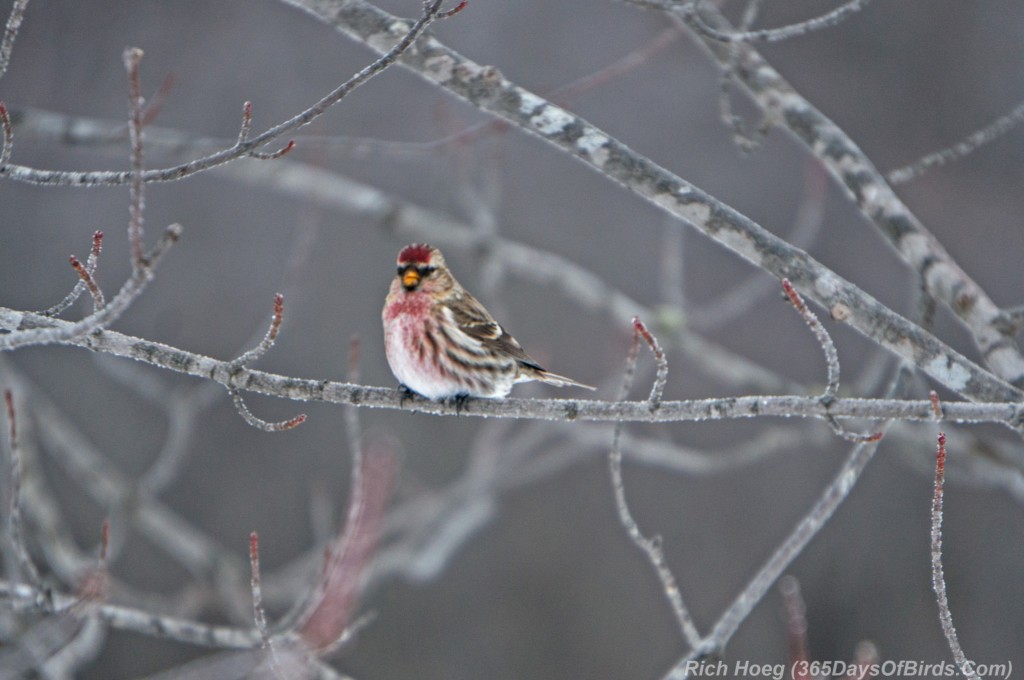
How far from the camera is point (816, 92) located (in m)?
8.27

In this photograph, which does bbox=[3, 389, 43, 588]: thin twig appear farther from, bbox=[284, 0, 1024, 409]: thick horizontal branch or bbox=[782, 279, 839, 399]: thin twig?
bbox=[782, 279, 839, 399]: thin twig

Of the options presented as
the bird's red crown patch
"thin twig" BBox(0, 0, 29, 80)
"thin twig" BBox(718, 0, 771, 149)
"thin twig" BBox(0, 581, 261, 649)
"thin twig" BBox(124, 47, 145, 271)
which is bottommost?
"thin twig" BBox(0, 581, 261, 649)

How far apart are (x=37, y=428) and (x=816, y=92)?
6.11 meters

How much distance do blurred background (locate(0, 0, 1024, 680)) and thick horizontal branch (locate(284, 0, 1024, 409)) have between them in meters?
4.00

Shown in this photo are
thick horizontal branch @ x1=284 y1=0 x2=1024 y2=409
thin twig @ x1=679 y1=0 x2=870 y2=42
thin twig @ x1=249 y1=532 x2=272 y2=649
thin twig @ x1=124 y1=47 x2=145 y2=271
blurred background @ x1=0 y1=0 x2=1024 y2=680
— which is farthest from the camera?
blurred background @ x1=0 y1=0 x2=1024 y2=680

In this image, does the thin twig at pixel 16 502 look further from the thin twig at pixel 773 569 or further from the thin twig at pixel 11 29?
the thin twig at pixel 773 569

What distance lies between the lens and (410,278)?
3746 millimetres

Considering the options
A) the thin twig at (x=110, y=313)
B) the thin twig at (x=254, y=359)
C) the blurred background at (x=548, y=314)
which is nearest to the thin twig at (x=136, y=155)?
the thin twig at (x=110, y=313)

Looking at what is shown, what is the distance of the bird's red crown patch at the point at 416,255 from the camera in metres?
3.78

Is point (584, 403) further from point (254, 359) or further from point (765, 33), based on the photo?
point (765, 33)

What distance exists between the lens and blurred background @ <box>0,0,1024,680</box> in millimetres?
7453

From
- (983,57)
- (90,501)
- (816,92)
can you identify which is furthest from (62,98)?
(983,57)

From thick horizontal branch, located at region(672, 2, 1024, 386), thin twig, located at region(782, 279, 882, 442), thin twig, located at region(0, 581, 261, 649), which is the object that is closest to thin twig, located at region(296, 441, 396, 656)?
thin twig, located at region(0, 581, 261, 649)

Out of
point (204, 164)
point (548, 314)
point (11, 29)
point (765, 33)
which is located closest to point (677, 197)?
point (765, 33)
